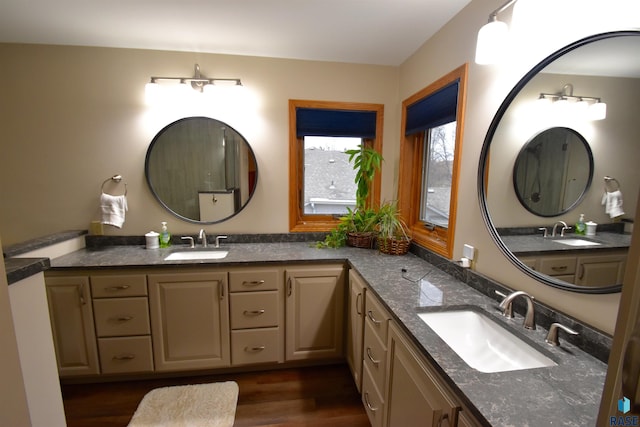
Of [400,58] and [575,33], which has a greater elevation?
[400,58]

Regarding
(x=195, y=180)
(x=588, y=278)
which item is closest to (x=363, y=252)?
(x=588, y=278)

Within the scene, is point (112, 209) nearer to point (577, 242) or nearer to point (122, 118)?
point (122, 118)

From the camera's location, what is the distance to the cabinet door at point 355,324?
1.71m

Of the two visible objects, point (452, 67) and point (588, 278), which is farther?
point (452, 67)

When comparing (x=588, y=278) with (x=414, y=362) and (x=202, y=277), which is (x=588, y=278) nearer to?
(x=414, y=362)

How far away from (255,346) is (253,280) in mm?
499

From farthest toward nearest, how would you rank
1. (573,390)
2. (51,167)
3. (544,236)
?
1. (51,167)
2. (544,236)
3. (573,390)

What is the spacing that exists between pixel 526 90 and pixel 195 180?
7.45 ft

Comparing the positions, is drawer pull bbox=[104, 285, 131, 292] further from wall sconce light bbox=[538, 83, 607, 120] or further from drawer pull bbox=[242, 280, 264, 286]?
wall sconce light bbox=[538, 83, 607, 120]

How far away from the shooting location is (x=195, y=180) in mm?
2350

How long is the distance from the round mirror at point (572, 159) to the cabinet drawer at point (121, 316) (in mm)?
2202

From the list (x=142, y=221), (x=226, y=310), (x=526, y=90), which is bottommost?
(x=226, y=310)

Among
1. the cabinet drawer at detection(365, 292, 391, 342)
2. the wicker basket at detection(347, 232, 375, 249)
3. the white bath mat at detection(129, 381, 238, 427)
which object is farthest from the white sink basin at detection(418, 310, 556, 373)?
the white bath mat at detection(129, 381, 238, 427)

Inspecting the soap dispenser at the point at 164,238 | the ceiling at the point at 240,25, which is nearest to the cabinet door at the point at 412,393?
the ceiling at the point at 240,25
